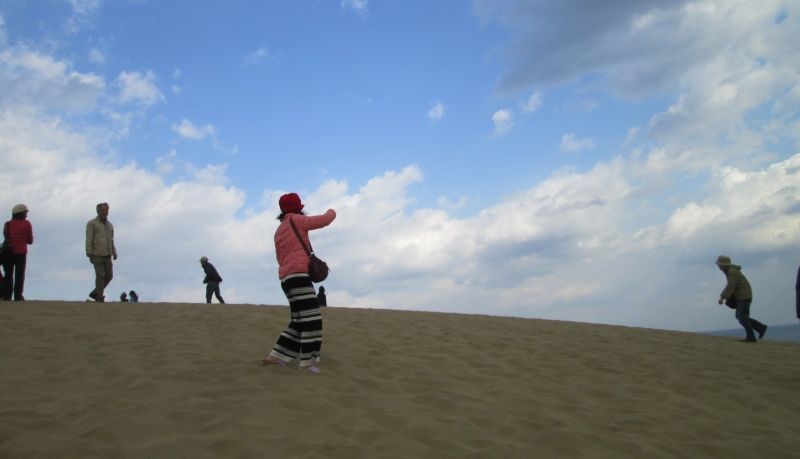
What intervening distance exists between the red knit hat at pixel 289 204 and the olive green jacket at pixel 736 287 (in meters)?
10.2

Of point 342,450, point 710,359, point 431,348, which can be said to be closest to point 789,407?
point 710,359

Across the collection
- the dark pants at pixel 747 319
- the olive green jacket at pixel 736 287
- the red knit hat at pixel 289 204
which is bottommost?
the dark pants at pixel 747 319

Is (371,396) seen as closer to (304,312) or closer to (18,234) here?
(304,312)

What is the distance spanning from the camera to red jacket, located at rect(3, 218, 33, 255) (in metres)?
11.3

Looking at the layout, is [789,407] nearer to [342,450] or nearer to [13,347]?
[342,450]

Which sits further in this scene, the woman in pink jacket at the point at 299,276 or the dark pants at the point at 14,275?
the dark pants at the point at 14,275

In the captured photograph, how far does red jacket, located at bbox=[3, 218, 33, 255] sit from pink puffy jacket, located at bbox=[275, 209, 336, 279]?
812 centimetres

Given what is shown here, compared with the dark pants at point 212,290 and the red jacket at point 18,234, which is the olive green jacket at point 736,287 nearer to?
the dark pants at point 212,290

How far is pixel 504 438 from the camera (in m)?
4.84

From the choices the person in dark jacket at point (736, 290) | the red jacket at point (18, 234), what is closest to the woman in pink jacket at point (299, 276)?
the red jacket at point (18, 234)

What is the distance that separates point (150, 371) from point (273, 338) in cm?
309

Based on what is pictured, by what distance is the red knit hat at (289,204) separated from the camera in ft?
21.7

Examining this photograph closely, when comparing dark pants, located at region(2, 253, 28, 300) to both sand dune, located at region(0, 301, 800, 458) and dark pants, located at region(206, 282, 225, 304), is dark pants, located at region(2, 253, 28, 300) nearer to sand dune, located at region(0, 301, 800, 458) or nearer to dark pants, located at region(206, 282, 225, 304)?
sand dune, located at region(0, 301, 800, 458)

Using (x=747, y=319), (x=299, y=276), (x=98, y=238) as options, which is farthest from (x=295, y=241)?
(x=747, y=319)
